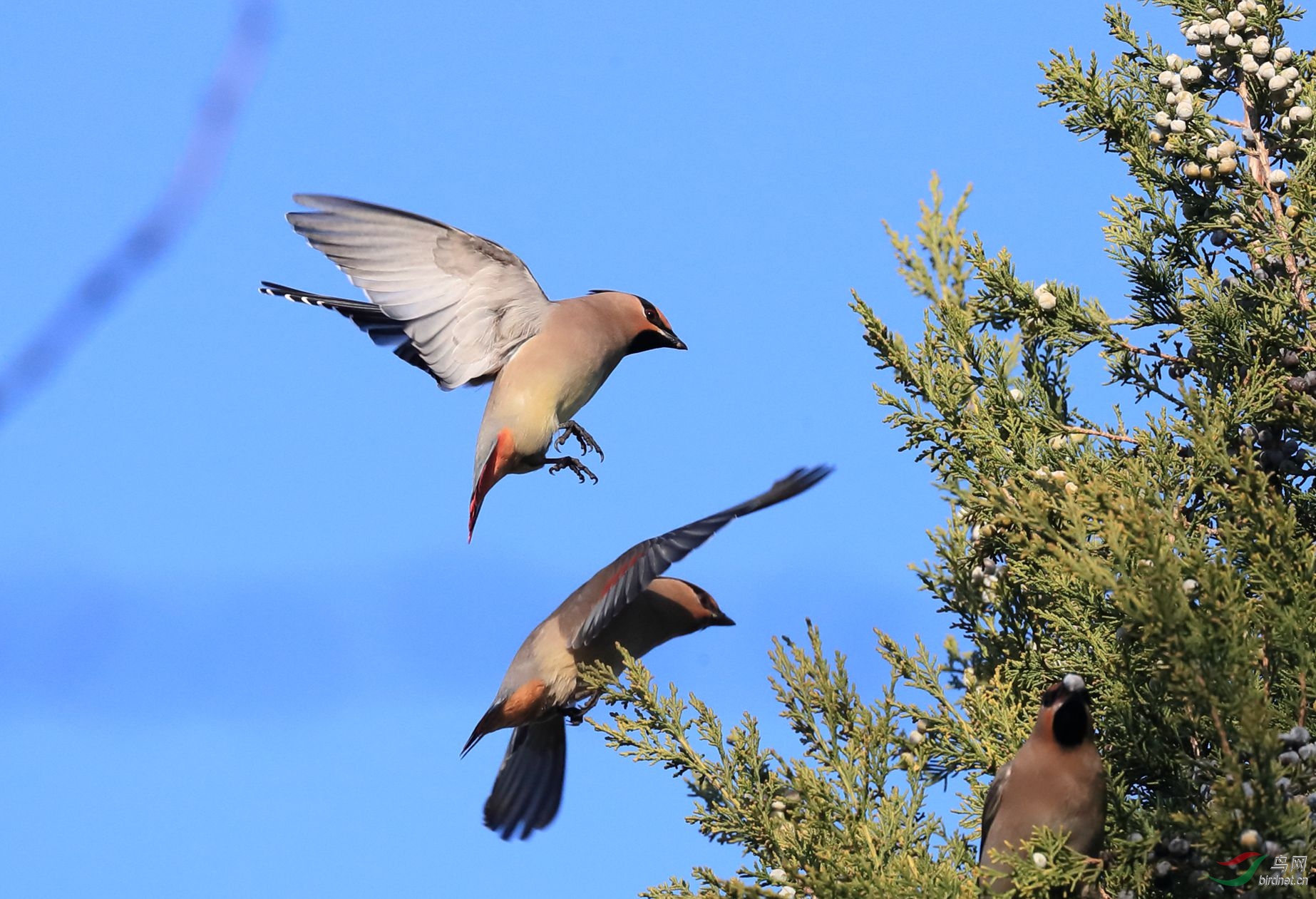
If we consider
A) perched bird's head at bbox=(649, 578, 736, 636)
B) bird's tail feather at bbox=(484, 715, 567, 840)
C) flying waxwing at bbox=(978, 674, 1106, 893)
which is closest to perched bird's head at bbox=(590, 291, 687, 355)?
perched bird's head at bbox=(649, 578, 736, 636)

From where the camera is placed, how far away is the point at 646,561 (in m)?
4.24

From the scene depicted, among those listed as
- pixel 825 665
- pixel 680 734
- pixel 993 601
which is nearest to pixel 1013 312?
pixel 993 601

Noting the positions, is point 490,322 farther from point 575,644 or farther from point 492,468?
point 575,644

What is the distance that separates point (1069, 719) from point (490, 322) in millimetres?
2691

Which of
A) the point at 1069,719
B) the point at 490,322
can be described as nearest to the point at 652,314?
the point at 490,322

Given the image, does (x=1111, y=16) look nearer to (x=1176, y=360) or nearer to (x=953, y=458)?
(x=1176, y=360)

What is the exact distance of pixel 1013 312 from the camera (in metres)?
4.20

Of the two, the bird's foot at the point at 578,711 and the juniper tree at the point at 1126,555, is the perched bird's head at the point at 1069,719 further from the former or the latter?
the bird's foot at the point at 578,711

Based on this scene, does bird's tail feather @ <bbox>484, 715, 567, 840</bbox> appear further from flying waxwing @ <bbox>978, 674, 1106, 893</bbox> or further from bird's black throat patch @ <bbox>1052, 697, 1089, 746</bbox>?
bird's black throat patch @ <bbox>1052, 697, 1089, 746</bbox>

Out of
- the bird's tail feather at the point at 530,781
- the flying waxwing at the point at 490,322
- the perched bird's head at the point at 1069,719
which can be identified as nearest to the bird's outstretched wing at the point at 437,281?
the flying waxwing at the point at 490,322

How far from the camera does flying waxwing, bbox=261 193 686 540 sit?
203 inches

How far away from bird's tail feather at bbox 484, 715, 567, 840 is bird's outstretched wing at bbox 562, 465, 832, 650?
60cm

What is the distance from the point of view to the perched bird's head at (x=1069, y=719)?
3.40 m

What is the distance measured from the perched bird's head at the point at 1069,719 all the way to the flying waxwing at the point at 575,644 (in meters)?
0.84
